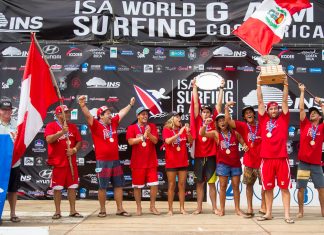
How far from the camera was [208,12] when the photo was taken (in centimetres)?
955

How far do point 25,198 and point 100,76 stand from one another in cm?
284

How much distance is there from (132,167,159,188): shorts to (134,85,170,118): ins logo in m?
1.97

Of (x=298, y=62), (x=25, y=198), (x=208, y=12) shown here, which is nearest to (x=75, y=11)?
(x=208, y=12)

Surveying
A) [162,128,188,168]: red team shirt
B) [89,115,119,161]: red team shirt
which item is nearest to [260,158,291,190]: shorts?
[162,128,188,168]: red team shirt

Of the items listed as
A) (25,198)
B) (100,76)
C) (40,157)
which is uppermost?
(100,76)

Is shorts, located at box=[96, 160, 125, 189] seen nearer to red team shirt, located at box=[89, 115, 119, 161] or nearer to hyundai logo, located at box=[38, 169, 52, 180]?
red team shirt, located at box=[89, 115, 119, 161]

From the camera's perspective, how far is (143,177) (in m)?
7.59

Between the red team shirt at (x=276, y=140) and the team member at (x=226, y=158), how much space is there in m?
0.61

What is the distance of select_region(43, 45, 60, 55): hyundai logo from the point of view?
31.1 feet

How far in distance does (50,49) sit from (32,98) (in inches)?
118

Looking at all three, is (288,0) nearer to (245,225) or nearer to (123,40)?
(123,40)

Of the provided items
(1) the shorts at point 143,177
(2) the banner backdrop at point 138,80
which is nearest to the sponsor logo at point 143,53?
(2) the banner backdrop at point 138,80

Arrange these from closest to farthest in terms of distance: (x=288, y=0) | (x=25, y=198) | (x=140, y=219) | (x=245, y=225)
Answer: (x=245, y=225) < (x=140, y=219) < (x=288, y=0) < (x=25, y=198)

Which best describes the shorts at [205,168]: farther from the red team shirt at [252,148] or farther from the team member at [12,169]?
the team member at [12,169]
